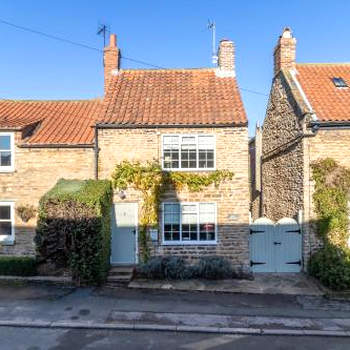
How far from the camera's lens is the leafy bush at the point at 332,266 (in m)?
12.4

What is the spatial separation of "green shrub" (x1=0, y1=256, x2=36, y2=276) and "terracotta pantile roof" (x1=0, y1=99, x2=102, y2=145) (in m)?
4.81

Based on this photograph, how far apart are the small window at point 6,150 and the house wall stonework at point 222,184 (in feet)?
12.7

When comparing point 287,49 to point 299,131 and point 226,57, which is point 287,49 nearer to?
point 226,57

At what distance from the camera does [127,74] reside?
18531mm

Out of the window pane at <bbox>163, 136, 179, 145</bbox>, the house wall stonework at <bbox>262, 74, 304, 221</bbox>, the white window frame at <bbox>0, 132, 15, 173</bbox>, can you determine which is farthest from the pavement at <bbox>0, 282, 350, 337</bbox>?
the window pane at <bbox>163, 136, 179, 145</bbox>

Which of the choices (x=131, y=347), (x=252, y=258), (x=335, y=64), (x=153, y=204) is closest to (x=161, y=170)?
(x=153, y=204)

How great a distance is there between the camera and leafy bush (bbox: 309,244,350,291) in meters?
12.4

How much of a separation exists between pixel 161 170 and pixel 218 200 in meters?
2.53

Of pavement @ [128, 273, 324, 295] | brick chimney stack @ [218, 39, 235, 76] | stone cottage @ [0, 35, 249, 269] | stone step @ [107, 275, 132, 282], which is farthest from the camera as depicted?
brick chimney stack @ [218, 39, 235, 76]

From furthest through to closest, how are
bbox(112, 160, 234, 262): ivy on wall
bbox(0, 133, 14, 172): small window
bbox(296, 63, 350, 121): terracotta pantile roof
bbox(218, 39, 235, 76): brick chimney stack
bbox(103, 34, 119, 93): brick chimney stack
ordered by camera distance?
bbox(103, 34, 119, 93): brick chimney stack < bbox(218, 39, 235, 76): brick chimney stack < bbox(0, 133, 14, 172): small window < bbox(296, 63, 350, 121): terracotta pantile roof < bbox(112, 160, 234, 262): ivy on wall

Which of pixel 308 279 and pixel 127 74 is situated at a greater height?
pixel 127 74

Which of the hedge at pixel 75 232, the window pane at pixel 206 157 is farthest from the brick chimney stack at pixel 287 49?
the hedge at pixel 75 232

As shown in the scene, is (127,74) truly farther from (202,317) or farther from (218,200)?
(202,317)

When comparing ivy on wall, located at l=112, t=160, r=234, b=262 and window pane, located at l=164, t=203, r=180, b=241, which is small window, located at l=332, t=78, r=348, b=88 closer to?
ivy on wall, located at l=112, t=160, r=234, b=262
